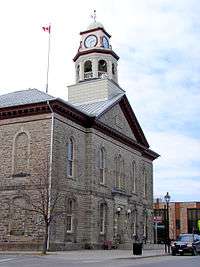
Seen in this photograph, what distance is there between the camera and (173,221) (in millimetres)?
95625

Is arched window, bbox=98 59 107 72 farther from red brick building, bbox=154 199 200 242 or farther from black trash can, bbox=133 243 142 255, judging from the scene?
red brick building, bbox=154 199 200 242

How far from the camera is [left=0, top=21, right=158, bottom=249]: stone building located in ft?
121

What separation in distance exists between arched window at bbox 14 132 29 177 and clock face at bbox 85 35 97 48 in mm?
16184

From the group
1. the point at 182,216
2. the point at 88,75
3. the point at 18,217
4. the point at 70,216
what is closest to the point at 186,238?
the point at 70,216

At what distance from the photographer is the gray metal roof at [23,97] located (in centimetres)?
3853

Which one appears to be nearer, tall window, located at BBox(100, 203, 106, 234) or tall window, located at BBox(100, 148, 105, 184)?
tall window, located at BBox(100, 203, 106, 234)

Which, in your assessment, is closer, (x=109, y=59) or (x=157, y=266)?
(x=157, y=266)

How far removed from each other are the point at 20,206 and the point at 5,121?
6.72 metres

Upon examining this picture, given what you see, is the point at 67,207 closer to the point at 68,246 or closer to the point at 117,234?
the point at 68,246

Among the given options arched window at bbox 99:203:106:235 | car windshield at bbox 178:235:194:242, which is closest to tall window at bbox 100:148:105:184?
arched window at bbox 99:203:106:235

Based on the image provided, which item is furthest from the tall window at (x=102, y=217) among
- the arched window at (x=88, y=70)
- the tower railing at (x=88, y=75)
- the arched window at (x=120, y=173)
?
the arched window at (x=88, y=70)

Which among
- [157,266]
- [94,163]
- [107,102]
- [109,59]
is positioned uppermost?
[109,59]

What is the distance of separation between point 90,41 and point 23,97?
42.9ft

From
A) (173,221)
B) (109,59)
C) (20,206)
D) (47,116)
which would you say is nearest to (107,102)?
(109,59)
